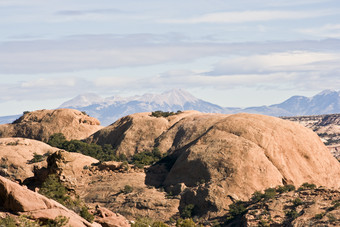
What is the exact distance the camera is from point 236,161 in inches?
2498

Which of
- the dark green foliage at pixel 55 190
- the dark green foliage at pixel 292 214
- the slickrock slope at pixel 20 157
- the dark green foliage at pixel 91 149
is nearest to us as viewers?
the dark green foliage at pixel 55 190

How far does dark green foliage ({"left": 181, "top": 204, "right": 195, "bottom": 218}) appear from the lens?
57.6 metres

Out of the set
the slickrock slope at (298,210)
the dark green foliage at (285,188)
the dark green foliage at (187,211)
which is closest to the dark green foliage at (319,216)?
the slickrock slope at (298,210)

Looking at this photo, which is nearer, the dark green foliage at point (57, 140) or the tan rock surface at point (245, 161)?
the tan rock surface at point (245, 161)

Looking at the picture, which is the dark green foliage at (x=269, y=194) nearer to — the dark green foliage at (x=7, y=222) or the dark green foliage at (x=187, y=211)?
the dark green foliage at (x=187, y=211)

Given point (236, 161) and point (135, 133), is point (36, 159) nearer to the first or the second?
point (135, 133)

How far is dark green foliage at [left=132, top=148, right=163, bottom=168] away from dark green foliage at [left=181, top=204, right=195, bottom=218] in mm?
14901

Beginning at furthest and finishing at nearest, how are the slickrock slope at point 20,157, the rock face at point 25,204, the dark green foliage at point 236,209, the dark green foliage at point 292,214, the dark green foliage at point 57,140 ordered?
the dark green foliage at point 57,140 < the slickrock slope at point 20,157 < the dark green foliage at point 236,209 < the dark green foliage at point 292,214 < the rock face at point 25,204

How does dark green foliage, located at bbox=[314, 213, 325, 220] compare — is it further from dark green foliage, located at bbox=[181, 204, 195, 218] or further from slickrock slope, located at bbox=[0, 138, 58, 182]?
slickrock slope, located at bbox=[0, 138, 58, 182]

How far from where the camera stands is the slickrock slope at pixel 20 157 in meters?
72.6

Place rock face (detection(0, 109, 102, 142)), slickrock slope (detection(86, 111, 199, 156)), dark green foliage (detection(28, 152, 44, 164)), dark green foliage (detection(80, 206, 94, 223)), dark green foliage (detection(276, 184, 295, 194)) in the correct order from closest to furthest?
dark green foliage (detection(80, 206, 94, 223)), dark green foliage (detection(276, 184, 295, 194)), dark green foliage (detection(28, 152, 44, 164)), slickrock slope (detection(86, 111, 199, 156)), rock face (detection(0, 109, 102, 142))

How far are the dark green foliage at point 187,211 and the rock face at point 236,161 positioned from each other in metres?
0.63

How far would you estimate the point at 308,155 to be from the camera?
69.7 metres

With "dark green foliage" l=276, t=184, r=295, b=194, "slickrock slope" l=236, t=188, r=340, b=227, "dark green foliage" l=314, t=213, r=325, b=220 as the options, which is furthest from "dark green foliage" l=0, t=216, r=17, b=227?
"dark green foliage" l=276, t=184, r=295, b=194
